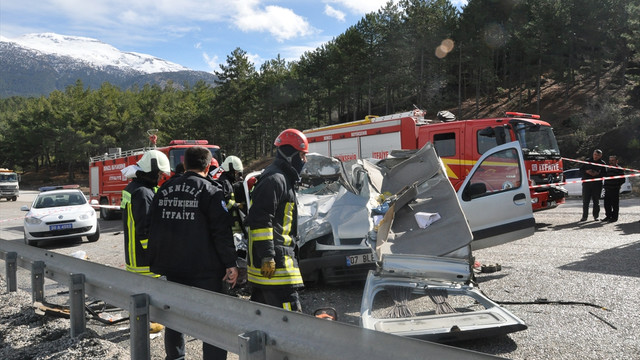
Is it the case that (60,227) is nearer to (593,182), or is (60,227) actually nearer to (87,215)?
(87,215)

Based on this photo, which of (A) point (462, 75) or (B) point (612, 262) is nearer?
(B) point (612, 262)

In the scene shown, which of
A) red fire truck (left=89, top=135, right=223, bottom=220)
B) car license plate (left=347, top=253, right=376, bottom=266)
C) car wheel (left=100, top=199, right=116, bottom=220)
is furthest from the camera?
car wheel (left=100, top=199, right=116, bottom=220)

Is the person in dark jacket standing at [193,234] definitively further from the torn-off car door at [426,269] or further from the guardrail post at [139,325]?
the torn-off car door at [426,269]

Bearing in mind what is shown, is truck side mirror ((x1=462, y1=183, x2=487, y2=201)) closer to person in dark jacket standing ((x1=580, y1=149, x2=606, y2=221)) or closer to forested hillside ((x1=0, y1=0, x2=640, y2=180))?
person in dark jacket standing ((x1=580, y1=149, x2=606, y2=221))

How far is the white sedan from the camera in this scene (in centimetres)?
1101

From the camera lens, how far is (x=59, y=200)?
40.3 feet

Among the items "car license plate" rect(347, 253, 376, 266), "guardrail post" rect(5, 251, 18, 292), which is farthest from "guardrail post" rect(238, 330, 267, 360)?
"guardrail post" rect(5, 251, 18, 292)

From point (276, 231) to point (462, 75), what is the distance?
42.9 m

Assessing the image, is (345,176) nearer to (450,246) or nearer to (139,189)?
(450,246)

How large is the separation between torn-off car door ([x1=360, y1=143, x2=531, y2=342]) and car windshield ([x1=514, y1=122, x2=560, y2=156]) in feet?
18.8

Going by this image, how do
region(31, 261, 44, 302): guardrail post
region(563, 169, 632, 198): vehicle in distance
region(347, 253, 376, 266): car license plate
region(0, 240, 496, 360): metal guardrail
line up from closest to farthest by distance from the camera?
region(0, 240, 496, 360): metal guardrail < region(31, 261, 44, 302): guardrail post < region(347, 253, 376, 266): car license plate < region(563, 169, 632, 198): vehicle in distance

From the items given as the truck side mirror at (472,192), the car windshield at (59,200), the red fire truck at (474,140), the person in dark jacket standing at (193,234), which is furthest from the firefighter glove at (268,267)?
the car windshield at (59,200)

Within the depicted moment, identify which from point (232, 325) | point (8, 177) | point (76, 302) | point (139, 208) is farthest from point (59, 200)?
point (8, 177)

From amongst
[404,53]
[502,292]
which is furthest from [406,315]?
[404,53]
